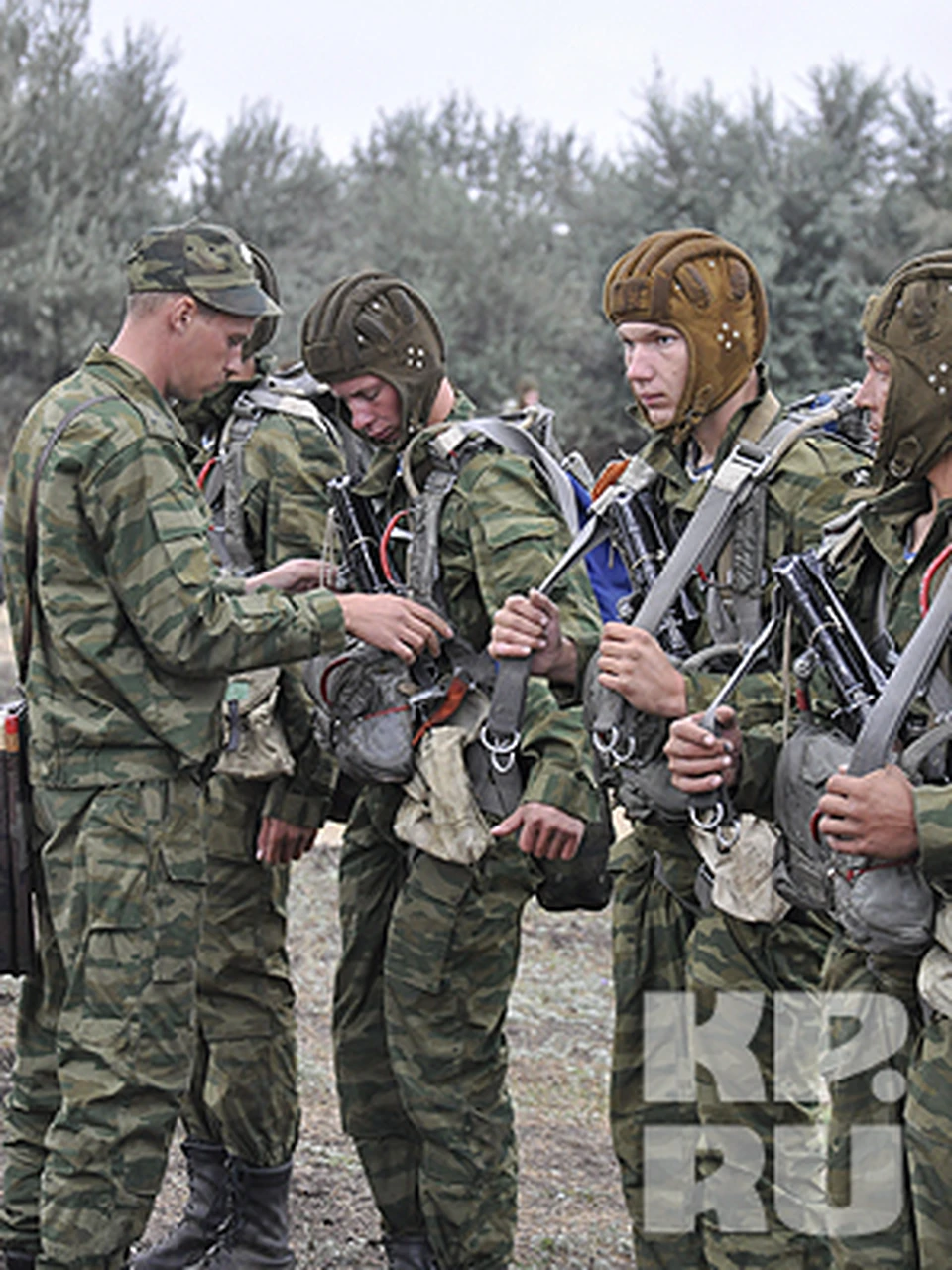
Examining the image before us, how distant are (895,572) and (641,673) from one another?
570 millimetres

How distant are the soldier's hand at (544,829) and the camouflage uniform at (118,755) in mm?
657

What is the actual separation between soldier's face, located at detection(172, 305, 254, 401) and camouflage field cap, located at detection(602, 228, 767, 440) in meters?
0.89

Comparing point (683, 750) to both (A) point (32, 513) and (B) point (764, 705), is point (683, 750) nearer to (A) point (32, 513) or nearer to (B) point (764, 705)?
(B) point (764, 705)

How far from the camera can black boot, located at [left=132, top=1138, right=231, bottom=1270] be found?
182 inches

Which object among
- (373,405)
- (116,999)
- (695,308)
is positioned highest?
(695,308)

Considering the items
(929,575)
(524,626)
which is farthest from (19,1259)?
(929,575)

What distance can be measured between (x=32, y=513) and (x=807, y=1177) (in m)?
2.19

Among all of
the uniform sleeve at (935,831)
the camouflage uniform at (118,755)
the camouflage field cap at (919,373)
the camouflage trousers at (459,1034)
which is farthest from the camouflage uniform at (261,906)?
the uniform sleeve at (935,831)

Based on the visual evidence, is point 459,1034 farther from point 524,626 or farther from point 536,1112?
point 536,1112

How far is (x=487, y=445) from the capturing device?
13.7 ft

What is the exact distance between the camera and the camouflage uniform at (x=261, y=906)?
15.3 feet

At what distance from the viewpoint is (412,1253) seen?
14.2 ft

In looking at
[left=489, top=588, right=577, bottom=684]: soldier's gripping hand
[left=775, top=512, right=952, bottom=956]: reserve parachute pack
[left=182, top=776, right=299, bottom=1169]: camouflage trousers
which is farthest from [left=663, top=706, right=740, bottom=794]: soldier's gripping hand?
[left=182, top=776, right=299, bottom=1169]: camouflage trousers

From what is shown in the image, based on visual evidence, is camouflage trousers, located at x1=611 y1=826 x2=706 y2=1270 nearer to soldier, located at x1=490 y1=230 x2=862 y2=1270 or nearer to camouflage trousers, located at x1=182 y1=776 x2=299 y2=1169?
soldier, located at x1=490 y1=230 x2=862 y2=1270
